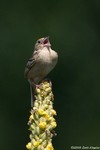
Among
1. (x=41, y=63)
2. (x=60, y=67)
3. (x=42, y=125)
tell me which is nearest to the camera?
(x=42, y=125)

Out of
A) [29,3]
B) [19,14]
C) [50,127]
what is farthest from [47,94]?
[29,3]

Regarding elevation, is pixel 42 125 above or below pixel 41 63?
→ below

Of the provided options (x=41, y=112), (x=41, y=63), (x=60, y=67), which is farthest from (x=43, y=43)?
(x=60, y=67)

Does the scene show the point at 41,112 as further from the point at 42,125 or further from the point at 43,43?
the point at 43,43

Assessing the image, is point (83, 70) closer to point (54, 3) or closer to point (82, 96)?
point (82, 96)

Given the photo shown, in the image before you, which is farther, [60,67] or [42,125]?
[60,67]

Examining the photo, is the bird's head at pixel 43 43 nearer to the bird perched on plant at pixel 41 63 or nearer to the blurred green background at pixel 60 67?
the bird perched on plant at pixel 41 63
